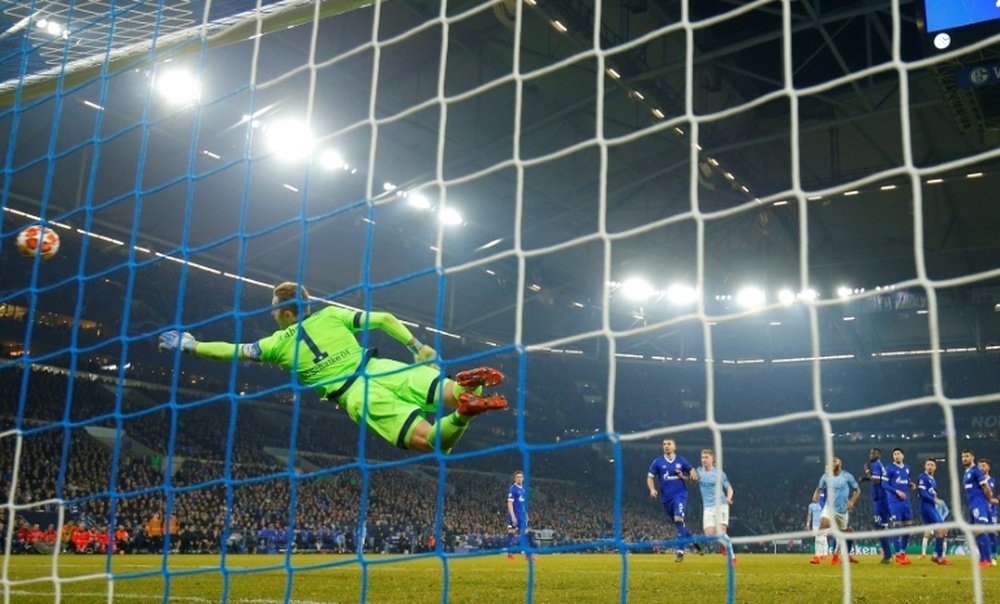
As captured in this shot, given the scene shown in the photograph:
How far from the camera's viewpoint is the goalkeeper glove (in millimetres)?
5715

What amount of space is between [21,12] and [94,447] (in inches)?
783

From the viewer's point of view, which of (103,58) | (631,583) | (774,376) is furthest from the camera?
(774,376)

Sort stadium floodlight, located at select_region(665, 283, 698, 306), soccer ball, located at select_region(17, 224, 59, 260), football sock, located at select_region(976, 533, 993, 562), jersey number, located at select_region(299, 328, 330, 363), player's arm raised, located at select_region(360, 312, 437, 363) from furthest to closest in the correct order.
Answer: stadium floodlight, located at select_region(665, 283, 698, 306) < football sock, located at select_region(976, 533, 993, 562) < soccer ball, located at select_region(17, 224, 59, 260) < jersey number, located at select_region(299, 328, 330, 363) < player's arm raised, located at select_region(360, 312, 437, 363)

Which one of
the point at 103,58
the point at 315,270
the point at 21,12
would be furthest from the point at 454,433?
the point at 315,270

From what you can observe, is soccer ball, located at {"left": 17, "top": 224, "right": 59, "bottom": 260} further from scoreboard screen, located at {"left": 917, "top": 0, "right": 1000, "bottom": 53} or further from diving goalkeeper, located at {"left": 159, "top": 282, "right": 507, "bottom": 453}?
scoreboard screen, located at {"left": 917, "top": 0, "right": 1000, "bottom": 53}

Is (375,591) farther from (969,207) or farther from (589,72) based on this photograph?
(969,207)

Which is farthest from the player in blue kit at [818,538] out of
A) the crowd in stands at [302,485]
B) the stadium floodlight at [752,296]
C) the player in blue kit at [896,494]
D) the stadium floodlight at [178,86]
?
the stadium floodlight at [752,296]

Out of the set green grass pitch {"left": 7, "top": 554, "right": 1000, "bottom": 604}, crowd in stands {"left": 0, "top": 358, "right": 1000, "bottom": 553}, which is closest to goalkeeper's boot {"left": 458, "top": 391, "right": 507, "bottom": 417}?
green grass pitch {"left": 7, "top": 554, "right": 1000, "bottom": 604}

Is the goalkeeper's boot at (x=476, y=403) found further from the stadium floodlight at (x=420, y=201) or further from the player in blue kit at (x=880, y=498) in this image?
the stadium floodlight at (x=420, y=201)

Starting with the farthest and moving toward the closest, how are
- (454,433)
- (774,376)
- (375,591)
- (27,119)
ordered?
(774,376), (27,119), (375,591), (454,433)

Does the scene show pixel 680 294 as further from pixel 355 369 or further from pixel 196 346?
pixel 196 346

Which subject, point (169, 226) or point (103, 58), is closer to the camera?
point (103, 58)

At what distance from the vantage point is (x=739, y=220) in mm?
25984

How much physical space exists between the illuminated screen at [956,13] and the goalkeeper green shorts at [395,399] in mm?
3526
